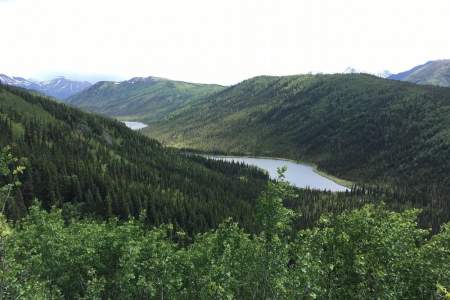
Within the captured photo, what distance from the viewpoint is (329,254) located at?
39719mm

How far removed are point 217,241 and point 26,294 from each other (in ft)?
92.3

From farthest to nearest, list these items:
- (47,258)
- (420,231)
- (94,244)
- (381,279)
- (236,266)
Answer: (94,244)
(47,258)
(236,266)
(420,231)
(381,279)

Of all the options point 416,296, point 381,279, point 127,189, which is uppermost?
point 381,279

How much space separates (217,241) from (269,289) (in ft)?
56.8

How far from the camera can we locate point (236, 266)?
136ft

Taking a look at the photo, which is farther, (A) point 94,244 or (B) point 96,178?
(B) point 96,178

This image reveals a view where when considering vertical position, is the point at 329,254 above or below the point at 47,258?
above

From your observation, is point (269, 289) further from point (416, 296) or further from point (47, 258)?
point (47, 258)

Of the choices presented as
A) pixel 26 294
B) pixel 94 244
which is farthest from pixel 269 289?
pixel 94 244

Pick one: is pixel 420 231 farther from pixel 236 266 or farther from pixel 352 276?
pixel 236 266

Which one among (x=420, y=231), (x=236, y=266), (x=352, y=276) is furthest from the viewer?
(x=236, y=266)

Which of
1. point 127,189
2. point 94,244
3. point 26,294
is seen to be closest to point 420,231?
point 26,294

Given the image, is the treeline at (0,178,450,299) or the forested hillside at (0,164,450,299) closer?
the forested hillside at (0,164,450,299)

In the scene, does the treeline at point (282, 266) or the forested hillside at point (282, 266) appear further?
the treeline at point (282, 266)
